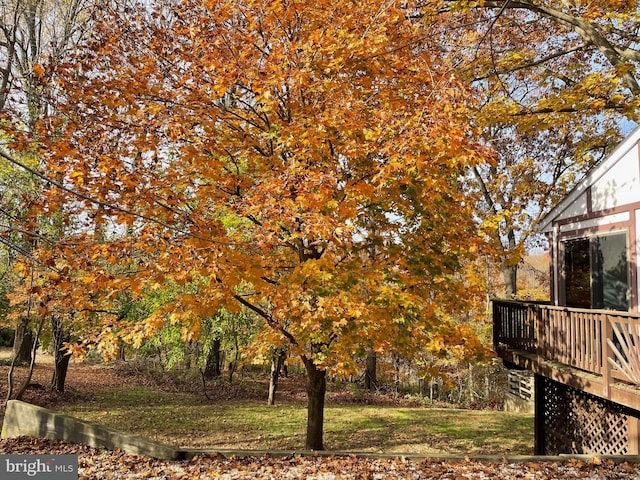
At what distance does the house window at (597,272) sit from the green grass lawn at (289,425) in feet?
14.0

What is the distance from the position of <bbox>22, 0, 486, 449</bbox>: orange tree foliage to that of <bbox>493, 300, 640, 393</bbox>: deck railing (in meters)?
1.84

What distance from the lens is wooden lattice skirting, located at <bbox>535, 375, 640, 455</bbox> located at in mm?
7537

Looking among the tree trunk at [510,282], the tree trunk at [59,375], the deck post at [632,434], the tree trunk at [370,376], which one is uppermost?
the tree trunk at [510,282]

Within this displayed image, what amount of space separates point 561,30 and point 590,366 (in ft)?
30.8

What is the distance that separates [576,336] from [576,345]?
17 centimetres

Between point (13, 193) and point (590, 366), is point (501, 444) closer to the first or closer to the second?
point (590, 366)

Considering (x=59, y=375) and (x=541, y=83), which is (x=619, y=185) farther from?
(x=59, y=375)

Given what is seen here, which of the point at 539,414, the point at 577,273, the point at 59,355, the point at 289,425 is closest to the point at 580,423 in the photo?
the point at 539,414

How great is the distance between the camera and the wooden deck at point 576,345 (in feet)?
20.9

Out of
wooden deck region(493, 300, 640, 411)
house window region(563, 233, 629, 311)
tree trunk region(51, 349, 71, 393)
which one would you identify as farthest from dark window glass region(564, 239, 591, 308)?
tree trunk region(51, 349, 71, 393)

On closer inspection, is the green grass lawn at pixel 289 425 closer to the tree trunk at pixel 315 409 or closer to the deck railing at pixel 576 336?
the tree trunk at pixel 315 409

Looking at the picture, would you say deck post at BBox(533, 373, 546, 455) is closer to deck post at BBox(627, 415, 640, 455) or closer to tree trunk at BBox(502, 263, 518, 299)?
deck post at BBox(627, 415, 640, 455)

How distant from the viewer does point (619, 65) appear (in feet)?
28.1

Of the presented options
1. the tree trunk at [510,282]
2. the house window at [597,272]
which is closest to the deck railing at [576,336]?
the house window at [597,272]
